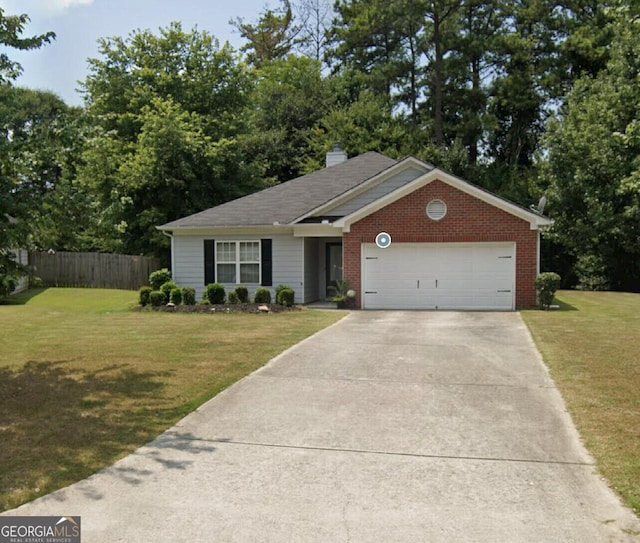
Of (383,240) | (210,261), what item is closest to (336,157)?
(210,261)

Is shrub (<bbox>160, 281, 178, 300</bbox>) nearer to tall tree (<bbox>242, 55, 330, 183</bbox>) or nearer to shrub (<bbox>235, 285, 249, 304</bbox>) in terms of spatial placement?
shrub (<bbox>235, 285, 249, 304</bbox>)

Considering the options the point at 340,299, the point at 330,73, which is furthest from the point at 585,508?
the point at 330,73

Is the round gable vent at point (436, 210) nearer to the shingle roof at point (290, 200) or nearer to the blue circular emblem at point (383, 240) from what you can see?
the blue circular emblem at point (383, 240)

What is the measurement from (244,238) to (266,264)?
115 cm

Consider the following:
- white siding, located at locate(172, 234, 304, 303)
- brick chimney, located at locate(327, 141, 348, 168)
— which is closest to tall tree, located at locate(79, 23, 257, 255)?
brick chimney, located at locate(327, 141, 348, 168)

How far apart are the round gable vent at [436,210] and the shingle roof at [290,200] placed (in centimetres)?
391

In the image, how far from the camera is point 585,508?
436cm

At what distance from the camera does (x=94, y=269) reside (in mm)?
28812

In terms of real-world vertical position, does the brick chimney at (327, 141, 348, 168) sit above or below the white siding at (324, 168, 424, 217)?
above

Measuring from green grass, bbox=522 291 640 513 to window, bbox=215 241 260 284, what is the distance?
8671mm

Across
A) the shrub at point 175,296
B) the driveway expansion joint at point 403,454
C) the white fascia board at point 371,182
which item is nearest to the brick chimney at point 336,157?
the white fascia board at point 371,182

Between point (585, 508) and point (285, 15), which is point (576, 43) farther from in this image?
point (585, 508)

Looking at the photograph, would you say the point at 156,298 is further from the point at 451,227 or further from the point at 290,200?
the point at 451,227

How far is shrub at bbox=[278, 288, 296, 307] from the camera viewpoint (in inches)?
731
